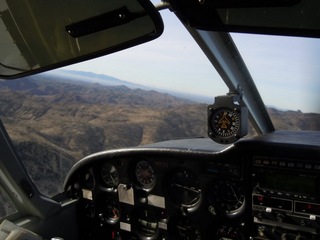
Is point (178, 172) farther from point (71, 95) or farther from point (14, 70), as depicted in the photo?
point (14, 70)

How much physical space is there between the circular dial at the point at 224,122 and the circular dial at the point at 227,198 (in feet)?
2.03

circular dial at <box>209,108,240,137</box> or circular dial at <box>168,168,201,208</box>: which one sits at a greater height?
circular dial at <box>209,108,240,137</box>

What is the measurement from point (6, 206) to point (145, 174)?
138 cm

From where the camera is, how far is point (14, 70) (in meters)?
1.42

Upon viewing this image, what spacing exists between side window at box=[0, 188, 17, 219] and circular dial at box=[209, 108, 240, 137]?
2032 millimetres

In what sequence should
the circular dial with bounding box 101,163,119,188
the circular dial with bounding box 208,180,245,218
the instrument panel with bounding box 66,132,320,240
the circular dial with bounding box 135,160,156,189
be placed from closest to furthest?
1. the instrument panel with bounding box 66,132,320,240
2. the circular dial with bounding box 208,180,245,218
3. the circular dial with bounding box 135,160,156,189
4. the circular dial with bounding box 101,163,119,188

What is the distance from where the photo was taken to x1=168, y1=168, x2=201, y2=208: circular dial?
3442 mm

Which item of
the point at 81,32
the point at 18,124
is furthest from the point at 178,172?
the point at 81,32

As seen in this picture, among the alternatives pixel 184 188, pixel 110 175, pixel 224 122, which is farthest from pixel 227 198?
pixel 110 175

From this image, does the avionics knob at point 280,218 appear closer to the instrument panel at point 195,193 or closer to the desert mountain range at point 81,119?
the instrument panel at point 195,193

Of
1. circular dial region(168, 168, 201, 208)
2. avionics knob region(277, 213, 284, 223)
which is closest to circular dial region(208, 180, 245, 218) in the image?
circular dial region(168, 168, 201, 208)

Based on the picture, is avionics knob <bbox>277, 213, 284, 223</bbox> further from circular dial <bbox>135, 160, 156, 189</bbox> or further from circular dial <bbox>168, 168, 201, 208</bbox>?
circular dial <bbox>135, 160, 156, 189</bbox>

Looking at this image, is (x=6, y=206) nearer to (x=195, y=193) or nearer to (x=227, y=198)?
(x=195, y=193)

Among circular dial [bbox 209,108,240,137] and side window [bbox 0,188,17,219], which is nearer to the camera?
circular dial [bbox 209,108,240,137]
